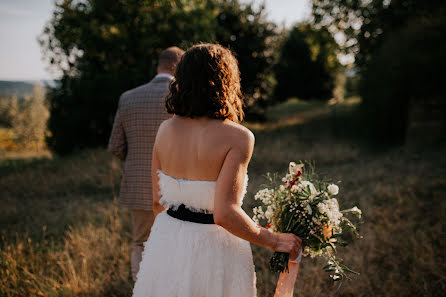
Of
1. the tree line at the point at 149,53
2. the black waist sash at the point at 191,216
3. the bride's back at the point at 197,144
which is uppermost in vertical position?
the tree line at the point at 149,53

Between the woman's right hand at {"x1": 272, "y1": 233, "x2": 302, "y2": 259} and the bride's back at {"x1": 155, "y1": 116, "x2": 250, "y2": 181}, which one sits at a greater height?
the bride's back at {"x1": 155, "y1": 116, "x2": 250, "y2": 181}

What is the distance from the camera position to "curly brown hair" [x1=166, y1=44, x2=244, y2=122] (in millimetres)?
1761

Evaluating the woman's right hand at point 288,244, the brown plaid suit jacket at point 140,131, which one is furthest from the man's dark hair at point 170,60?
the woman's right hand at point 288,244

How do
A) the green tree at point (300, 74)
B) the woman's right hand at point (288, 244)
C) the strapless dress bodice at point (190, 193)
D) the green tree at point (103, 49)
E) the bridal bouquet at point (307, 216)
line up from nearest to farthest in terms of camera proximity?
the strapless dress bodice at point (190, 193) < the woman's right hand at point (288, 244) < the bridal bouquet at point (307, 216) < the green tree at point (103, 49) < the green tree at point (300, 74)

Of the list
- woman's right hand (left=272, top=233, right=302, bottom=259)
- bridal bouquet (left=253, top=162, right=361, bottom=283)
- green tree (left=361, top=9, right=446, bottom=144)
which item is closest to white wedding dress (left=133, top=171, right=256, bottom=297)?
woman's right hand (left=272, top=233, right=302, bottom=259)

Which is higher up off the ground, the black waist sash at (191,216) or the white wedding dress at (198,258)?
the black waist sash at (191,216)

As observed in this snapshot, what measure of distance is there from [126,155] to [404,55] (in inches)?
396

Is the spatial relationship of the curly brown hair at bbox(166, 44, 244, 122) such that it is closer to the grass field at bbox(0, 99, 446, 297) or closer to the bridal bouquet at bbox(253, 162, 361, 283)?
the bridal bouquet at bbox(253, 162, 361, 283)

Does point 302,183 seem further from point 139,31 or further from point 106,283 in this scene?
point 139,31

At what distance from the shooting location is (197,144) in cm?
179

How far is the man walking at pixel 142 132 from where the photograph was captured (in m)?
3.53

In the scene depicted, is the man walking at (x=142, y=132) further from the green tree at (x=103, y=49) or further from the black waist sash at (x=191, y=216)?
the green tree at (x=103, y=49)

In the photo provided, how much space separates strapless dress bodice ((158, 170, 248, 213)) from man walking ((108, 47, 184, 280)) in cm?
159

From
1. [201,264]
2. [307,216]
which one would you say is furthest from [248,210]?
[201,264]
